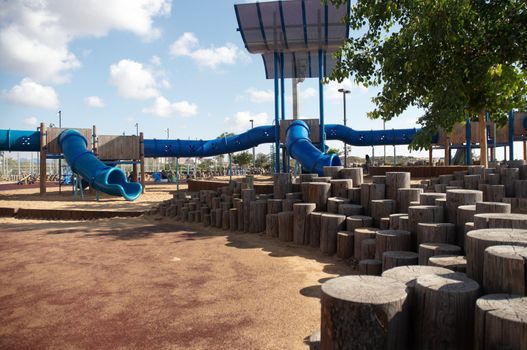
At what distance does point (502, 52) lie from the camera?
9695 millimetres

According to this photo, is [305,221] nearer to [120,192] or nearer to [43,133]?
[120,192]

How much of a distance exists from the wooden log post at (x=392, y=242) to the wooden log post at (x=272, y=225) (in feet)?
11.1

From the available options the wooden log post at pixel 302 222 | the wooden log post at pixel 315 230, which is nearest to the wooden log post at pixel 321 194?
the wooden log post at pixel 302 222

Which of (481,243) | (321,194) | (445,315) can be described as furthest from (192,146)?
(445,315)

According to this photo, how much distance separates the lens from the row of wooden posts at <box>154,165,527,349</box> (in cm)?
256

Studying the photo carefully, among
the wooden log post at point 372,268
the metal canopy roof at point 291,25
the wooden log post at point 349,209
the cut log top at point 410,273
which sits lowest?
the wooden log post at point 372,268

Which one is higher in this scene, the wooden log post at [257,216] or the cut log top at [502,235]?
the cut log top at [502,235]

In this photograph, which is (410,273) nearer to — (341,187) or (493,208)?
(493,208)

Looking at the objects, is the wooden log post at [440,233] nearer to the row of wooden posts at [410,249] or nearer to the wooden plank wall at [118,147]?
the row of wooden posts at [410,249]

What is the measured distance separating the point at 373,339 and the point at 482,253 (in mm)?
1306

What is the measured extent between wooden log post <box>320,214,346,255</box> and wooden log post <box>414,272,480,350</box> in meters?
4.34

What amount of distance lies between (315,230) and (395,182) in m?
1.81

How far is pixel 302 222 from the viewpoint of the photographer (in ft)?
26.3

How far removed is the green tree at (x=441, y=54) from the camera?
926cm
